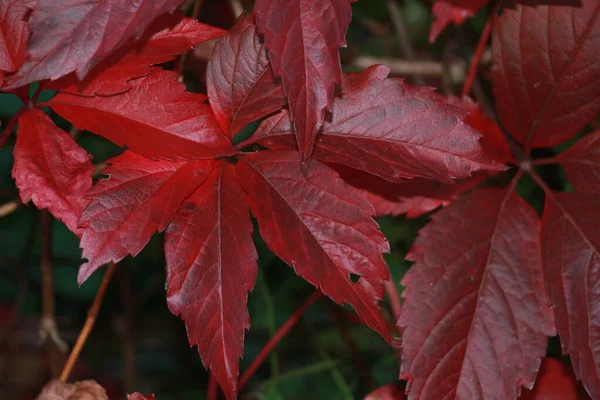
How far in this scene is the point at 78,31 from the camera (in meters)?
0.63

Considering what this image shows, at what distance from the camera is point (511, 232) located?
867 mm

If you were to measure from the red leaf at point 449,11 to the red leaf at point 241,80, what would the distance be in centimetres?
35

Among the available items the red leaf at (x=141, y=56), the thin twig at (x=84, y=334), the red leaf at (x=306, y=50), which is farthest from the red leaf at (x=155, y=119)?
the thin twig at (x=84, y=334)

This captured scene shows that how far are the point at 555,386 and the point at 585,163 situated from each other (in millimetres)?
324

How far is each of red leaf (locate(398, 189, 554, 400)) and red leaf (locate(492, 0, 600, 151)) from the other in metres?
0.15

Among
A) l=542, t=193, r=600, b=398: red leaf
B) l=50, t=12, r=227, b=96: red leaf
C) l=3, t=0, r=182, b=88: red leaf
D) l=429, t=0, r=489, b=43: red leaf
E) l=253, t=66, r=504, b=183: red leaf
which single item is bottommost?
l=542, t=193, r=600, b=398: red leaf

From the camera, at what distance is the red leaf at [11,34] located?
73 cm

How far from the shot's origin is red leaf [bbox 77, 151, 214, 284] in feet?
2.19

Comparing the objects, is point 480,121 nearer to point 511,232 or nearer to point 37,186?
point 511,232

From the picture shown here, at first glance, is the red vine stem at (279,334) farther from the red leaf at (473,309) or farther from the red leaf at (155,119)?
the red leaf at (155,119)

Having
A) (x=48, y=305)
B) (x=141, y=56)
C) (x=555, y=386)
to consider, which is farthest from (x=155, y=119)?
(x=555, y=386)

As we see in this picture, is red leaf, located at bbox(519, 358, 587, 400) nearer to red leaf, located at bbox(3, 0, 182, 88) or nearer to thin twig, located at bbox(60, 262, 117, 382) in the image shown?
thin twig, located at bbox(60, 262, 117, 382)

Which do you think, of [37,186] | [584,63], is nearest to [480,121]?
[584,63]

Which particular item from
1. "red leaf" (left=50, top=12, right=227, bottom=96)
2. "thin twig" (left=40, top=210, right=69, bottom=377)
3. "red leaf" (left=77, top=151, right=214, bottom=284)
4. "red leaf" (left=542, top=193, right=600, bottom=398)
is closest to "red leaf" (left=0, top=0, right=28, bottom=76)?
"red leaf" (left=50, top=12, right=227, bottom=96)
